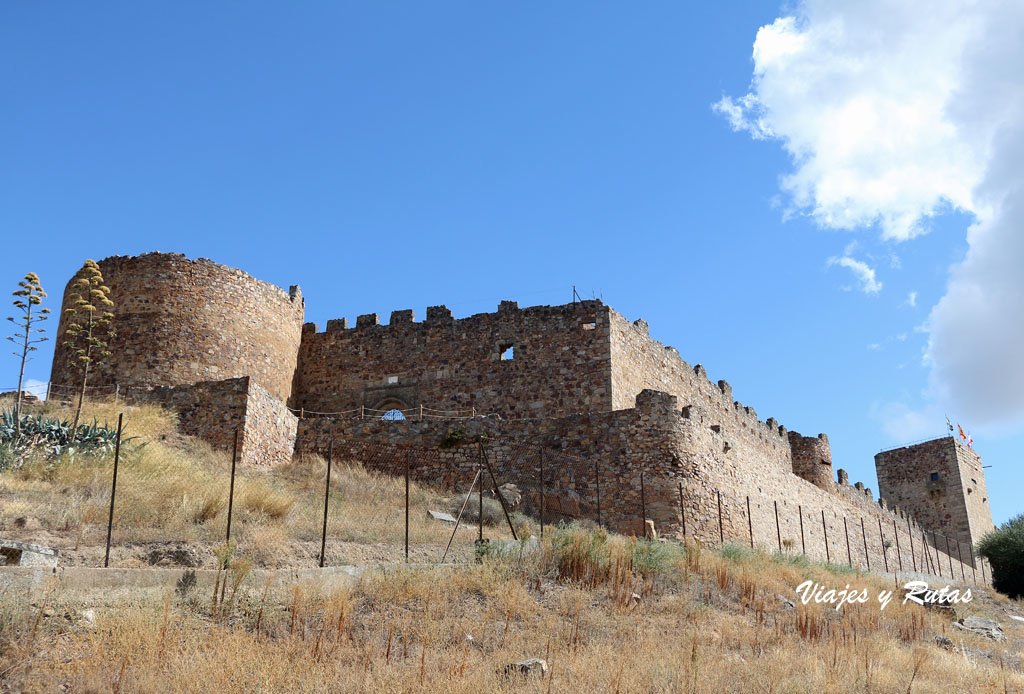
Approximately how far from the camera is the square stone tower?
40.2 meters

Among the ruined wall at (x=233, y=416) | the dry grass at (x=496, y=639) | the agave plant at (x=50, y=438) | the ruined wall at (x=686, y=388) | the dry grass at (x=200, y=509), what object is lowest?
the dry grass at (x=496, y=639)

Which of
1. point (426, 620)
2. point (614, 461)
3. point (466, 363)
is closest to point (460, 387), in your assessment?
point (466, 363)

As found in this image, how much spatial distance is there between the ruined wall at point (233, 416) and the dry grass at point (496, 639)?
8.80 metres

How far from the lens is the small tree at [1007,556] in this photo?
2559cm

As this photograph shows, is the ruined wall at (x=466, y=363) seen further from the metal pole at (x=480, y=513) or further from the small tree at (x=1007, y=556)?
the small tree at (x=1007, y=556)

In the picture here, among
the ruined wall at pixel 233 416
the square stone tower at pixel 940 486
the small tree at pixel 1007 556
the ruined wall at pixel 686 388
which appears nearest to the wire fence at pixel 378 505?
the ruined wall at pixel 233 416

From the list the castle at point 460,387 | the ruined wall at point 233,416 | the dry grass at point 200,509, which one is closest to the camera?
the dry grass at point 200,509

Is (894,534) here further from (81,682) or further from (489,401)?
(81,682)

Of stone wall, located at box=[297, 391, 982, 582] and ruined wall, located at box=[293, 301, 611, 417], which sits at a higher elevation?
ruined wall, located at box=[293, 301, 611, 417]

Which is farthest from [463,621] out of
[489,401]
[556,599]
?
[489,401]

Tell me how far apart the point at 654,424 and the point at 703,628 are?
826cm

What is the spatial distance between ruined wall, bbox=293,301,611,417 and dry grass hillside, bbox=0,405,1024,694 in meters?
8.53

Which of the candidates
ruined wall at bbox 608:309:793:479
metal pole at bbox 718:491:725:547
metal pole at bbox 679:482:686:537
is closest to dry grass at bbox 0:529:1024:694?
metal pole at bbox 679:482:686:537

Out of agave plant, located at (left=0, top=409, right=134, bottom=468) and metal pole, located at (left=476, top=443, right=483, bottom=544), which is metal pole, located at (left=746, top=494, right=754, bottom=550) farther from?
agave plant, located at (left=0, top=409, right=134, bottom=468)
